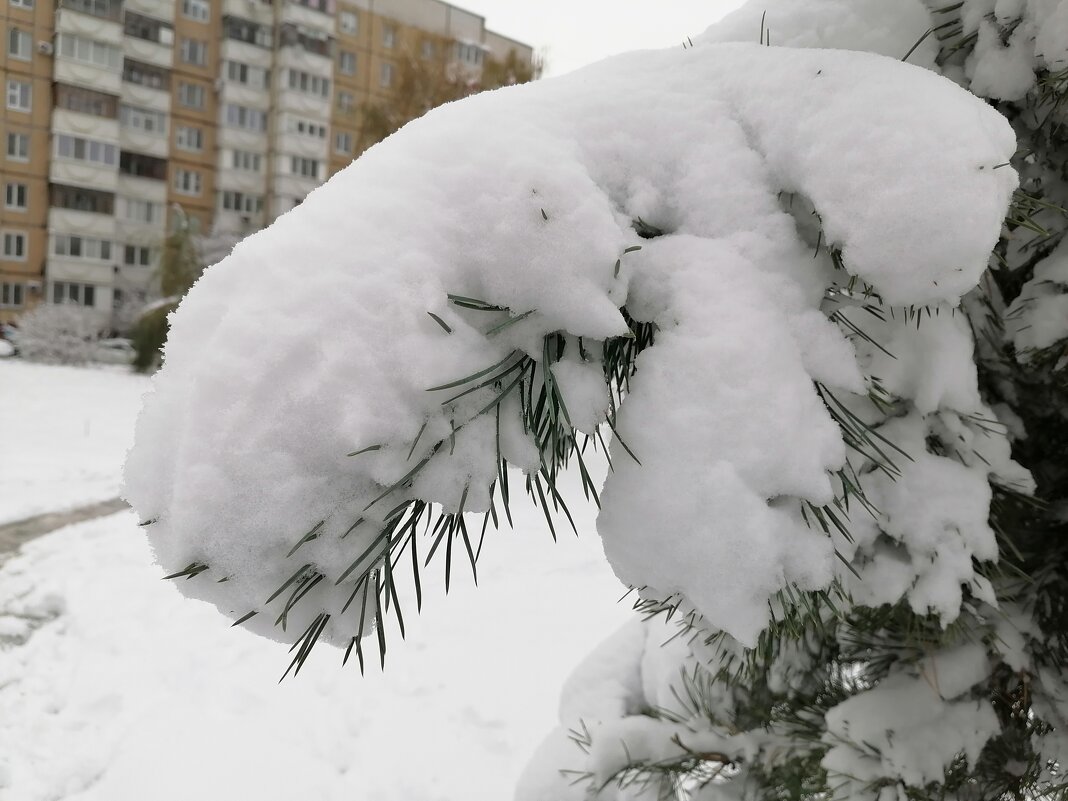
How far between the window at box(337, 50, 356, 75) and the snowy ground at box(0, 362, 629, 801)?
77.8ft

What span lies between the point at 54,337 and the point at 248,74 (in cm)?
1276

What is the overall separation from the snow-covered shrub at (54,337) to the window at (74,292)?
6.20 meters

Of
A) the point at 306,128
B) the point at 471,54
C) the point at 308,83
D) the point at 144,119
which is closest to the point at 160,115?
the point at 144,119

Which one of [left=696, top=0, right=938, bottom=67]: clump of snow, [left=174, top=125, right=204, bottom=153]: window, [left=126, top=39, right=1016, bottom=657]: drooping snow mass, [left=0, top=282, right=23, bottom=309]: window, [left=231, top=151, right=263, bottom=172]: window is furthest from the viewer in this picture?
[left=231, top=151, right=263, bottom=172]: window

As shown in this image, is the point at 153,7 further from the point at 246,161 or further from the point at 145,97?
the point at 246,161

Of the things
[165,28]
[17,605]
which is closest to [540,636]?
[17,605]

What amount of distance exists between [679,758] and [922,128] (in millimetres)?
1306

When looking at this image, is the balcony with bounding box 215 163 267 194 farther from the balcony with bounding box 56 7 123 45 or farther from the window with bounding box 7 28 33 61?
the window with bounding box 7 28 33 61

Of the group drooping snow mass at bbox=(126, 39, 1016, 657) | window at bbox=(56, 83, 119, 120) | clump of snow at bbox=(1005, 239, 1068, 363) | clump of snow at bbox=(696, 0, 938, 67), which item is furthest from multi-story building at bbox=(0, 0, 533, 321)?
drooping snow mass at bbox=(126, 39, 1016, 657)

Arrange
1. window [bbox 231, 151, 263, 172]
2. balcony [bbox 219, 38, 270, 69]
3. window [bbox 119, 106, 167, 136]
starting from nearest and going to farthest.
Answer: window [bbox 119, 106, 167, 136] < balcony [bbox 219, 38, 270, 69] < window [bbox 231, 151, 263, 172]

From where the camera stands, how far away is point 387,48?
83.6 feet

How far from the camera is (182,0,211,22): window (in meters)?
23.0

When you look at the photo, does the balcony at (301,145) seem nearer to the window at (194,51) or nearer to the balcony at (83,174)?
the window at (194,51)

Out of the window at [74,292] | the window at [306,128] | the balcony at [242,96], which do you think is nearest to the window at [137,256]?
the window at [74,292]
